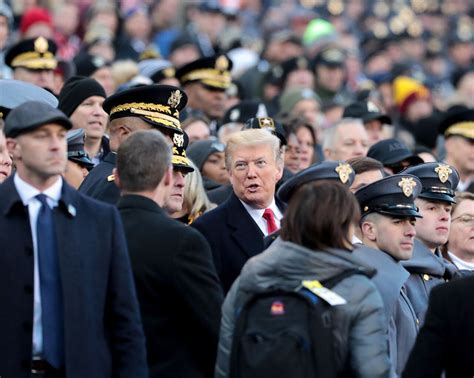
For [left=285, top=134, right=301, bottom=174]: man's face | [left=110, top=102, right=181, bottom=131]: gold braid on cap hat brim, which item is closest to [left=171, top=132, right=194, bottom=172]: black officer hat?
[left=110, top=102, right=181, bottom=131]: gold braid on cap hat brim

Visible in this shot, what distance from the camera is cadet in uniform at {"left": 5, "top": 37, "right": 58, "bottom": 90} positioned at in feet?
44.7

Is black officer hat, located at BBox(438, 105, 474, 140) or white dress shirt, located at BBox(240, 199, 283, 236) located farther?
black officer hat, located at BBox(438, 105, 474, 140)

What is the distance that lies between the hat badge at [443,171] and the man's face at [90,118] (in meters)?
2.46

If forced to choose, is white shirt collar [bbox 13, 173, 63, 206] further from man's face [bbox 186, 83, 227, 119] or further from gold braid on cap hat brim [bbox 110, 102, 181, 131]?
man's face [bbox 186, 83, 227, 119]

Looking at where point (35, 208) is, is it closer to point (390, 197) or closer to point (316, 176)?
point (316, 176)

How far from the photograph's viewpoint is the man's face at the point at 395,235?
8.86 metres

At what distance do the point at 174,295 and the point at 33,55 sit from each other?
6724mm

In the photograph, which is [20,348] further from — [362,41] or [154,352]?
[362,41]

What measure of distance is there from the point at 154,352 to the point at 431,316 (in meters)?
1.41

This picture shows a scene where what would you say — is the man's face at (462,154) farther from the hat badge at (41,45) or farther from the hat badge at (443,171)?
the hat badge at (41,45)

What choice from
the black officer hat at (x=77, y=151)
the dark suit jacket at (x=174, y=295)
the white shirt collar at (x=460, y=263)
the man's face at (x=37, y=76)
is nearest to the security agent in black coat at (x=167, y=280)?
the dark suit jacket at (x=174, y=295)

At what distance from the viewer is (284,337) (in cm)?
697

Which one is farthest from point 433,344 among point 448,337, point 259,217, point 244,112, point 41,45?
point 41,45

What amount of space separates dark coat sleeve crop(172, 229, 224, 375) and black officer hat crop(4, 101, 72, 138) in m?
0.85
